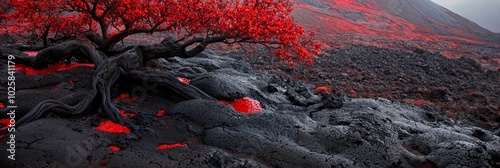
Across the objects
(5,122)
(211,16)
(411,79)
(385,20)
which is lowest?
(5,122)

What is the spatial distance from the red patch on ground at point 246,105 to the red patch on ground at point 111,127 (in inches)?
110

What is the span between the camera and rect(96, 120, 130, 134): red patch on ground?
6113 mm

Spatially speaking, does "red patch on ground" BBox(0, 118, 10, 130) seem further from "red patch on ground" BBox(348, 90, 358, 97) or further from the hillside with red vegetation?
the hillside with red vegetation

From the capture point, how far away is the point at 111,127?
20.4ft

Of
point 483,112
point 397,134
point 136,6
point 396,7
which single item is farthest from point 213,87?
point 396,7

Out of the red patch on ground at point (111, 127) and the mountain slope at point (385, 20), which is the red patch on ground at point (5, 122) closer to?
the red patch on ground at point (111, 127)

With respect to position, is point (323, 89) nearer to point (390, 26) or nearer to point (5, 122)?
point (5, 122)

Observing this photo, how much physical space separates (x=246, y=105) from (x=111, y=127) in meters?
3.39

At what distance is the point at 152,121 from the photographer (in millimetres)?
6660

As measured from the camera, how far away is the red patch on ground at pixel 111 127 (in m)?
6.11

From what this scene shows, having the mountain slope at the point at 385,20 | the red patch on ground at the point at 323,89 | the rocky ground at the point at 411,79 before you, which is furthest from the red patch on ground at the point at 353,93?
the mountain slope at the point at 385,20

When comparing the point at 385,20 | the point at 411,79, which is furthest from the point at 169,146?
the point at 385,20

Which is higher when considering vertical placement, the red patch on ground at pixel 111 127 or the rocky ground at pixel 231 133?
the rocky ground at pixel 231 133

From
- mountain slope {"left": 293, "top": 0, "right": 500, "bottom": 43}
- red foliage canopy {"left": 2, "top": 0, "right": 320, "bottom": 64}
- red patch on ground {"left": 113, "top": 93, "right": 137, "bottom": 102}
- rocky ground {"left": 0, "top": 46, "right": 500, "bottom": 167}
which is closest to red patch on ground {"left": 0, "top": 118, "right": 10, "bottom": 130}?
rocky ground {"left": 0, "top": 46, "right": 500, "bottom": 167}
